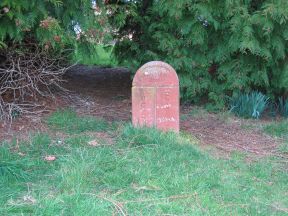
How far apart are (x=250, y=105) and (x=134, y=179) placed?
3594mm

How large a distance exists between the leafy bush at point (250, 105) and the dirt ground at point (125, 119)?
0.18 meters

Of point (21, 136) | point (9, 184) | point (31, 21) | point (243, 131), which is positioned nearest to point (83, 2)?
point (31, 21)

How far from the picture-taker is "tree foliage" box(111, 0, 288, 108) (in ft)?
22.4

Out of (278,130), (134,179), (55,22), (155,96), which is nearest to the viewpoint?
(134,179)

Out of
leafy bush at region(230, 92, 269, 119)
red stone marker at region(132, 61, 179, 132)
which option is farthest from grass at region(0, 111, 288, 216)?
leafy bush at region(230, 92, 269, 119)

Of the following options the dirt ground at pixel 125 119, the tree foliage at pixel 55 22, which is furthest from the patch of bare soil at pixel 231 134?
the tree foliage at pixel 55 22

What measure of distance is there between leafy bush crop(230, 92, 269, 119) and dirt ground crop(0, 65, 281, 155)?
0.18m

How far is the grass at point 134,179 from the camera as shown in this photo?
387cm

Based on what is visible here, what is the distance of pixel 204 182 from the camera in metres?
4.40

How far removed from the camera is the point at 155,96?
5840 mm

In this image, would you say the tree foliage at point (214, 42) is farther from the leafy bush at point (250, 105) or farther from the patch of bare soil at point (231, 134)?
the patch of bare soil at point (231, 134)

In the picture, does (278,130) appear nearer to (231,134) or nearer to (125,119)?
(231,134)

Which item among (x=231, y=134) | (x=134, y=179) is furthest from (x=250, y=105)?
(x=134, y=179)

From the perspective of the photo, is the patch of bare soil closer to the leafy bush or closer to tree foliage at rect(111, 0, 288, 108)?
the leafy bush
